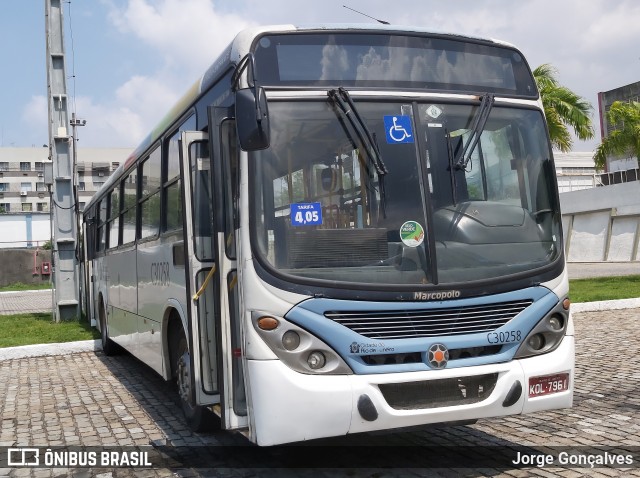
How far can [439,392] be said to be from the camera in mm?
4883

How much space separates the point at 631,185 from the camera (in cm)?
3622

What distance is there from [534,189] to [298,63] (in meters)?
1.93

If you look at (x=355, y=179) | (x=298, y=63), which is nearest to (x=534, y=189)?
(x=355, y=179)

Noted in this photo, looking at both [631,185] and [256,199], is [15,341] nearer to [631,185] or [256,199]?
[256,199]

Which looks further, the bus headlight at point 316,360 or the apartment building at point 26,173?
the apartment building at point 26,173

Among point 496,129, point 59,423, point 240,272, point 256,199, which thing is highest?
point 496,129

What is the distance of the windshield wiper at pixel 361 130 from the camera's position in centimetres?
504

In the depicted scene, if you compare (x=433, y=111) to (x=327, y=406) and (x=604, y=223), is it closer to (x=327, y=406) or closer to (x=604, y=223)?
(x=327, y=406)

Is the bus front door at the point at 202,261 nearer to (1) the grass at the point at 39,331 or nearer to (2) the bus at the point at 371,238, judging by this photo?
(2) the bus at the point at 371,238

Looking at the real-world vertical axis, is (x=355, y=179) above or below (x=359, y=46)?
below

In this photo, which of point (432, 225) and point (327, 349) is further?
point (432, 225)

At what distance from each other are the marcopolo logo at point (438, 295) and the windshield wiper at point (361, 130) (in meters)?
0.61

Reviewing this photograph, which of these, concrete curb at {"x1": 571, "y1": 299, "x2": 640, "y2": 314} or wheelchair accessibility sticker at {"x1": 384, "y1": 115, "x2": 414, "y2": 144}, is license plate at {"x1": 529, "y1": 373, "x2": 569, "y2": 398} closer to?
wheelchair accessibility sticker at {"x1": 384, "y1": 115, "x2": 414, "y2": 144}

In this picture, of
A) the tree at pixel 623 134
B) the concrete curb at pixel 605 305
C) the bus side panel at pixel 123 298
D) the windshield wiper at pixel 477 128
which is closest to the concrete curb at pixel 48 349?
the bus side panel at pixel 123 298
